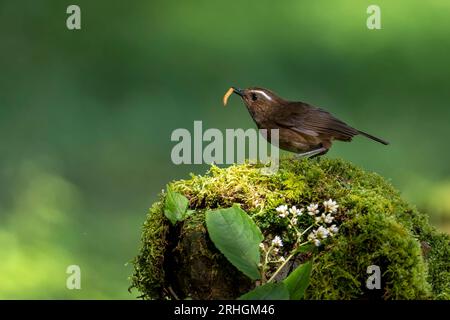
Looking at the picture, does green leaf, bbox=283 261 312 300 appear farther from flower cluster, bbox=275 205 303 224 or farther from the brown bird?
the brown bird

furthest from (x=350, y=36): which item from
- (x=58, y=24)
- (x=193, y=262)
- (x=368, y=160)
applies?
(x=193, y=262)

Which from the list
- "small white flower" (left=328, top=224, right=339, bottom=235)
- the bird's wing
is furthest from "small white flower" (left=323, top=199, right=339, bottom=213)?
the bird's wing

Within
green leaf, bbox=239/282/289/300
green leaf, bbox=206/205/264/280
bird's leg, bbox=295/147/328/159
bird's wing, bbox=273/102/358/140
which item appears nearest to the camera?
green leaf, bbox=239/282/289/300

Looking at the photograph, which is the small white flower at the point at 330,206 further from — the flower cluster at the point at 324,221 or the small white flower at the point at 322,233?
the small white flower at the point at 322,233

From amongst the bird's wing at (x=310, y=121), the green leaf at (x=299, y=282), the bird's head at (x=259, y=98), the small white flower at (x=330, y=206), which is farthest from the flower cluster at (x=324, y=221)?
the bird's head at (x=259, y=98)

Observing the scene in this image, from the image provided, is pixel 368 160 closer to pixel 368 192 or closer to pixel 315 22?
pixel 315 22

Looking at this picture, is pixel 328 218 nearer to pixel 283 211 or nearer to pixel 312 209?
pixel 312 209

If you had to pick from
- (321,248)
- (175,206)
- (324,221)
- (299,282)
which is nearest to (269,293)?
(299,282)
